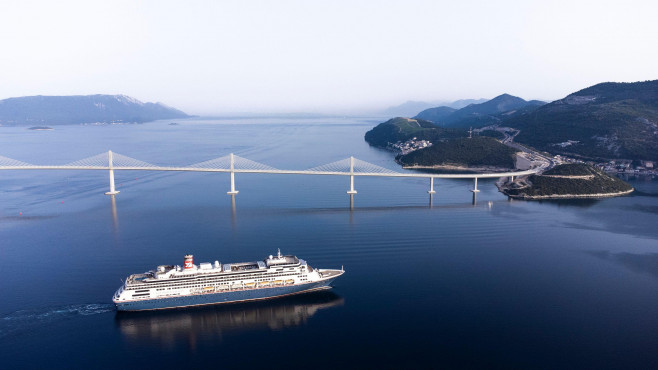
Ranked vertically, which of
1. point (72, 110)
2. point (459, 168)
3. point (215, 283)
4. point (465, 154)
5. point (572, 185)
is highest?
point (72, 110)

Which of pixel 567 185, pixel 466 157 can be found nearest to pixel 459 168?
pixel 466 157

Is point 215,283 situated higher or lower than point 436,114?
lower

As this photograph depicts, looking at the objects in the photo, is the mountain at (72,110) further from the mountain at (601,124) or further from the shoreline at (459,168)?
the mountain at (601,124)

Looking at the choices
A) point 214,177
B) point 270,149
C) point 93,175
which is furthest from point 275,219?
point 270,149

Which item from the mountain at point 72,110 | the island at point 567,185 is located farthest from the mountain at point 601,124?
the mountain at point 72,110

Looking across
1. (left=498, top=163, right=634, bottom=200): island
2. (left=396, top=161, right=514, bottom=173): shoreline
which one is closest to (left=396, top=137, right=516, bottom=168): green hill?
(left=396, top=161, right=514, bottom=173): shoreline

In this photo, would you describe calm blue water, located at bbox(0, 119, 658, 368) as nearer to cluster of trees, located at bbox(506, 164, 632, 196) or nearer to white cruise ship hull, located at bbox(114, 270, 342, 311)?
white cruise ship hull, located at bbox(114, 270, 342, 311)

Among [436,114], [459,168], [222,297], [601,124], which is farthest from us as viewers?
[436,114]

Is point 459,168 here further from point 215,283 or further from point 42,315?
point 42,315
